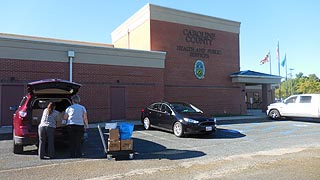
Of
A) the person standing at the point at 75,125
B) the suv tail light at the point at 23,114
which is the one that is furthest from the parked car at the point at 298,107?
the suv tail light at the point at 23,114

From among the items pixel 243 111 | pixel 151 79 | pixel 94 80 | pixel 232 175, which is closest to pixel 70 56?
pixel 94 80

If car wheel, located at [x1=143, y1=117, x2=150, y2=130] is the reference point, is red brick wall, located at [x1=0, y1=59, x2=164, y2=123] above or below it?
above

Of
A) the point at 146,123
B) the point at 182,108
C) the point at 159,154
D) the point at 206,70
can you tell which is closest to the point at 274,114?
the point at 206,70

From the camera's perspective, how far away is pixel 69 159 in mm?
8180

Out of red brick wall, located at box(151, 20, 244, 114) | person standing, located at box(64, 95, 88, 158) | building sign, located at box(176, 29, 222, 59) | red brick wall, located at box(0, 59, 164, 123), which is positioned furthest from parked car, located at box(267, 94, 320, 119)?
person standing, located at box(64, 95, 88, 158)

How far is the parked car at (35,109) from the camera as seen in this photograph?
8.50 metres

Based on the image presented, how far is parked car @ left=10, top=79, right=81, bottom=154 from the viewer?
8500 millimetres

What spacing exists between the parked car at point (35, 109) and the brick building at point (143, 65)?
7734mm

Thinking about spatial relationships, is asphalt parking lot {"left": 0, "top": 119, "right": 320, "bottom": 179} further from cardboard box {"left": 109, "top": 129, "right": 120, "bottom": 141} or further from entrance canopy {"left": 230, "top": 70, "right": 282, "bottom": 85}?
entrance canopy {"left": 230, "top": 70, "right": 282, "bottom": 85}

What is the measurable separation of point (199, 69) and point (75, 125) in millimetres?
16448

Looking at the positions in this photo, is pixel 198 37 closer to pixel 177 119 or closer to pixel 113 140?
pixel 177 119

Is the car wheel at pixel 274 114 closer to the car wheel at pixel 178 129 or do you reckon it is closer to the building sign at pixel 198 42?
the building sign at pixel 198 42

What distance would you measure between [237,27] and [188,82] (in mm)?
7393

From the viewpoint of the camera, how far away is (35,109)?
9016 millimetres
